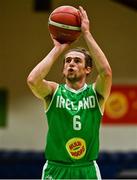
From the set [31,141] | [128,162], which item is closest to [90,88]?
[128,162]

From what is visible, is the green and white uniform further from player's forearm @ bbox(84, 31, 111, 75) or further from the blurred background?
the blurred background

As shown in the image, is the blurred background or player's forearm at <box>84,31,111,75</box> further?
the blurred background

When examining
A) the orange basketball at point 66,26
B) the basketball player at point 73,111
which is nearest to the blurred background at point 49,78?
the basketball player at point 73,111

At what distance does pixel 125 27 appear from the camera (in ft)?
32.3

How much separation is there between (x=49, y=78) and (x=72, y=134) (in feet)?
21.4

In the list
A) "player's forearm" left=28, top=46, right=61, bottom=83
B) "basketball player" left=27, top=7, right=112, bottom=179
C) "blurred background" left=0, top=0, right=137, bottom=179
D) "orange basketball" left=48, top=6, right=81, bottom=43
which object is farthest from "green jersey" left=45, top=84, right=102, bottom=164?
"blurred background" left=0, top=0, right=137, bottom=179

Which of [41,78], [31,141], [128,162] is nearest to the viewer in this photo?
[41,78]

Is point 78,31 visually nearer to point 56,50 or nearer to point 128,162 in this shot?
point 56,50

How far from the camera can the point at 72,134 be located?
3.51m

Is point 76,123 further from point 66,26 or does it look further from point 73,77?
point 66,26

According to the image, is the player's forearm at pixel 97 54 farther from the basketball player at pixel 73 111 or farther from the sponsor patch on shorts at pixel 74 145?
the sponsor patch on shorts at pixel 74 145

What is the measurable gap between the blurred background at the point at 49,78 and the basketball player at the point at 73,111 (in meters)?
5.84

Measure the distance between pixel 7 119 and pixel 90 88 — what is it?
6692mm

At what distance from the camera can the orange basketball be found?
3.59m
